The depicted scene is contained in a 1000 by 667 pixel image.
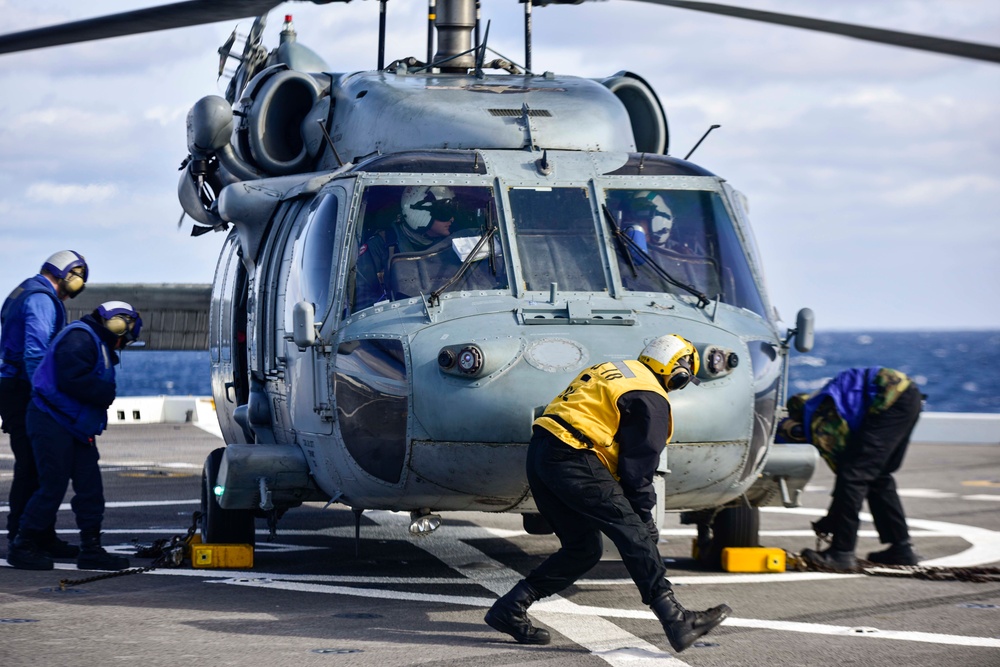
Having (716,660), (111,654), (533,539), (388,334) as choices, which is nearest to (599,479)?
(716,660)

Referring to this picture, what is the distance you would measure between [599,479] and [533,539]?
4.46 meters

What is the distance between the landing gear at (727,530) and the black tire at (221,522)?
2893 mm

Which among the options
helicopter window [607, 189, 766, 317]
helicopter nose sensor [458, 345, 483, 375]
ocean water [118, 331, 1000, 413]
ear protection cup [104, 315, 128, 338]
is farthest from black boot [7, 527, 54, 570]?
ocean water [118, 331, 1000, 413]

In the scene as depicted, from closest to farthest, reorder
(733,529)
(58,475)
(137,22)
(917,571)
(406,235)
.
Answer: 1. (137,22)
2. (406,235)
3. (58,475)
4. (917,571)
5. (733,529)

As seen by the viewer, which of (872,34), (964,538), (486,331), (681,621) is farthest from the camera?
(964,538)

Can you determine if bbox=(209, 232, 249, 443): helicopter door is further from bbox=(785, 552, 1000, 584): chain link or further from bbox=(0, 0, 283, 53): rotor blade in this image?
bbox=(0, 0, 283, 53): rotor blade

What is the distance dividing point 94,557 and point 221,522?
0.82 m

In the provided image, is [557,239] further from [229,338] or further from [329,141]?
[229,338]

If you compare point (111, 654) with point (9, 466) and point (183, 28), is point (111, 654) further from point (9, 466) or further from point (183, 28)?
point (9, 466)

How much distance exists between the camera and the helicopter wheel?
31.7ft

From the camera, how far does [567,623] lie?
7.65m

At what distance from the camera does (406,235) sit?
848cm

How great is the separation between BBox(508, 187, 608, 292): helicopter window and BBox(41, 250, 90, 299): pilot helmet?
3.32m

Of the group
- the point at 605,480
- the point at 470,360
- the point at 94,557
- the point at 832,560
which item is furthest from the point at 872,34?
the point at 94,557
